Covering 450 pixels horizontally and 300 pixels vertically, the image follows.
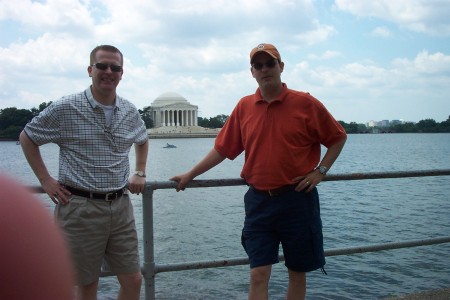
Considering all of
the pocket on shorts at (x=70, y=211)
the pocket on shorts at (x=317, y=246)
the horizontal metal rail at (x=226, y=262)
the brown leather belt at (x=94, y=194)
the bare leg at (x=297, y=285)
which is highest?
the brown leather belt at (x=94, y=194)

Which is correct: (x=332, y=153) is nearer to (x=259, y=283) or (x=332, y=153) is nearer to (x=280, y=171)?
(x=280, y=171)

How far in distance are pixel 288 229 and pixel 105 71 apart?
1641 millimetres

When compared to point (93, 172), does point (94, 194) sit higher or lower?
lower

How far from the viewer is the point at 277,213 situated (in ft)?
11.4

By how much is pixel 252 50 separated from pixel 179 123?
158m

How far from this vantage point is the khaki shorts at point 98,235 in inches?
127

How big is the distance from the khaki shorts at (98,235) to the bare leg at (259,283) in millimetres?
810

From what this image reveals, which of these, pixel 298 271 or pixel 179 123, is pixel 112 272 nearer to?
pixel 298 271

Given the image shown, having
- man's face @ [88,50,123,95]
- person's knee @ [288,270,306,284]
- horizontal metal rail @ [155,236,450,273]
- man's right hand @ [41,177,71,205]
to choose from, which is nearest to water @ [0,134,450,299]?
man's right hand @ [41,177,71,205]

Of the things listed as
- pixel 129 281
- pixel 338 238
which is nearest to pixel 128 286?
pixel 129 281

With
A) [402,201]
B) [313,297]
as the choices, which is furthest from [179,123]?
[313,297]

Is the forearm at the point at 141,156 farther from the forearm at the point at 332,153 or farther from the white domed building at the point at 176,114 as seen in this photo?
the white domed building at the point at 176,114

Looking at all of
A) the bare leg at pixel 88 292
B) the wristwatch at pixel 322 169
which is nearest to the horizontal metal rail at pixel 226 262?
the bare leg at pixel 88 292

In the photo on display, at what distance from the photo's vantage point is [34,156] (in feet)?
10.8
